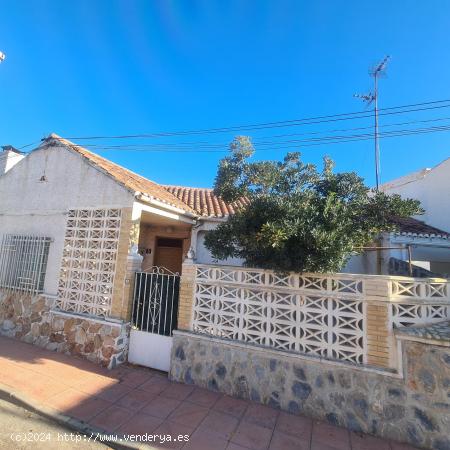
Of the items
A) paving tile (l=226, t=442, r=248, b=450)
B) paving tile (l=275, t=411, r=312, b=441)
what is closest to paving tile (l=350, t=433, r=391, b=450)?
paving tile (l=275, t=411, r=312, b=441)

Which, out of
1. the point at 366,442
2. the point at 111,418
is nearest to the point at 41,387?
the point at 111,418

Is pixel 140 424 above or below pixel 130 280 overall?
below

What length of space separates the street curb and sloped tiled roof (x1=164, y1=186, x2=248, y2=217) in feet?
19.6

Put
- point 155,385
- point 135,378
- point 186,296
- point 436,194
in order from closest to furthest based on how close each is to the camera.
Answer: point 155,385, point 135,378, point 186,296, point 436,194

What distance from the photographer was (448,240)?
857cm

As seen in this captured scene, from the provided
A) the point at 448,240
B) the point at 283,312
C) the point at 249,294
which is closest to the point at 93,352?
the point at 249,294

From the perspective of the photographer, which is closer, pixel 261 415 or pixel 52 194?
pixel 261 415

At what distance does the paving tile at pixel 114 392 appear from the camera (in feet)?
16.0

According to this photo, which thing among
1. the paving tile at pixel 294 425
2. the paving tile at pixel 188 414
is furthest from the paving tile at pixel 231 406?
the paving tile at pixel 294 425

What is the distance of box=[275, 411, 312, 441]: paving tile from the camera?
4137 millimetres

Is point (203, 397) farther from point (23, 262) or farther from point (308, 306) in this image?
point (23, 262)

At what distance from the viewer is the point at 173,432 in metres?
4.02

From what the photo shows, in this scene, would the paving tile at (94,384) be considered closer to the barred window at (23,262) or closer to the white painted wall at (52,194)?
the white painted wall at (52,194)

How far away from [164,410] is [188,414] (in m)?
0.43
